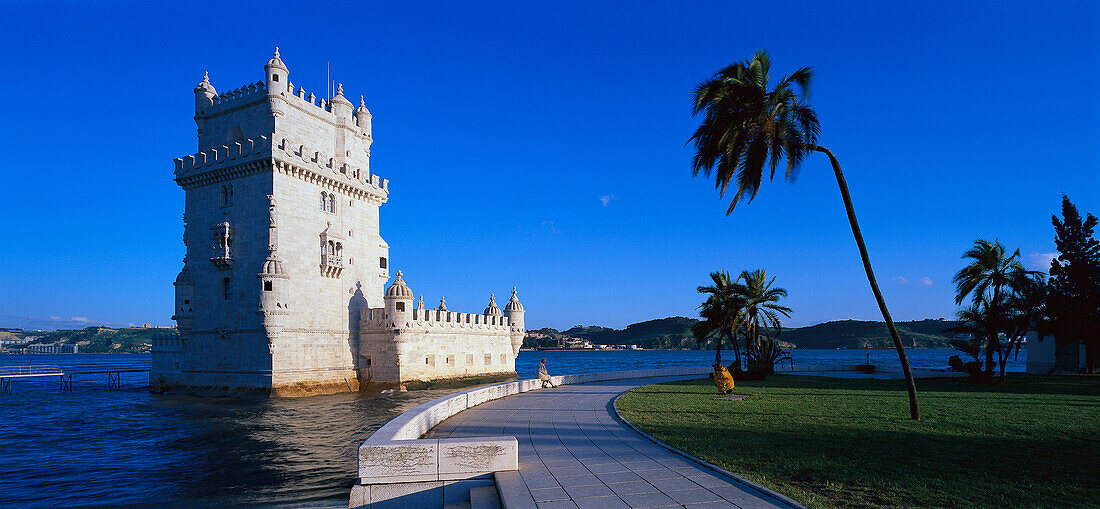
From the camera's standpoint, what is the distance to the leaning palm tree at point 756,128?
1694 centimetres

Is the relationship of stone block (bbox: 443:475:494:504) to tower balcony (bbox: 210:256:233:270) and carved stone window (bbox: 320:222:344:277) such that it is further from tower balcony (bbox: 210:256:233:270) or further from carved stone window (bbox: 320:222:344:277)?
tower balcony (bbox: 210:256:233:270)

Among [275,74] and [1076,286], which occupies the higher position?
[275,74]

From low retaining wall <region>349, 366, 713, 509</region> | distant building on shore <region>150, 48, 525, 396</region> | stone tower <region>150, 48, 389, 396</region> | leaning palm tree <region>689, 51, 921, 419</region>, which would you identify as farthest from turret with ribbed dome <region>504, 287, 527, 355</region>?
low retaining wall <region>349, 366, 713, 509</region>

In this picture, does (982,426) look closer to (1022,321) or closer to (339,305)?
(1022,321)

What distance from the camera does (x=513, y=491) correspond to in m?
8.39

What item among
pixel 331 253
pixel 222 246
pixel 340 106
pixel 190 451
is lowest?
pixel 190 451

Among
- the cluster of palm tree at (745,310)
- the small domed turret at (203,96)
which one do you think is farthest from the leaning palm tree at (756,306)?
the small domed turret at (203,96)

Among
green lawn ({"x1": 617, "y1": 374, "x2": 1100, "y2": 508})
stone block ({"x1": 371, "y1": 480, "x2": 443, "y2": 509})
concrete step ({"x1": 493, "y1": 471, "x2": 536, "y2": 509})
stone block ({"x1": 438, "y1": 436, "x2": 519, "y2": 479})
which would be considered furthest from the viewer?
stone block ({"x1": 438, "y1": 436, "x2": 519, "y2": 479})

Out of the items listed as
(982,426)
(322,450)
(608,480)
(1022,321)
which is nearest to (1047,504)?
(608,480)

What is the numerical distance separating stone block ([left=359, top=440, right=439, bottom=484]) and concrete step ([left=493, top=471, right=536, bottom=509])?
1056 mm

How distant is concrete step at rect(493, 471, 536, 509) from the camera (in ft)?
25.4

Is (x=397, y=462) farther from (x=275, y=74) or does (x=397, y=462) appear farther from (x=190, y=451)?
(x=275, y=74)

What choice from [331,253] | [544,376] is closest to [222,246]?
[331,253]

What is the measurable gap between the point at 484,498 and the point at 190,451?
16.3 meters
